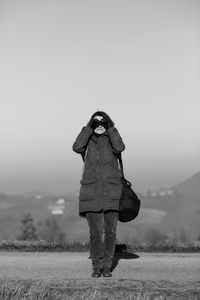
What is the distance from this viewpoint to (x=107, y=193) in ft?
27.9

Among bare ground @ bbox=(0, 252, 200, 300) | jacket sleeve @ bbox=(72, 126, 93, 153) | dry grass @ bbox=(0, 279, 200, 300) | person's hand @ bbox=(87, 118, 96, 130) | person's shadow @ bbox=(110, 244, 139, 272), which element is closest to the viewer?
dry grass @ bbox=(0, 279, 200, 300)

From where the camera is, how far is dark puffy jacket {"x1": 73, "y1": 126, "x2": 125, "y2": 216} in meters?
8.51

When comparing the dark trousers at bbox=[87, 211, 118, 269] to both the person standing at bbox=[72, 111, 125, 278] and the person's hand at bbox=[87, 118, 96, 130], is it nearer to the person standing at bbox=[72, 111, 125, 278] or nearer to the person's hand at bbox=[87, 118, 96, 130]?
the person standing at bbox=[72, 111, 125, 278]

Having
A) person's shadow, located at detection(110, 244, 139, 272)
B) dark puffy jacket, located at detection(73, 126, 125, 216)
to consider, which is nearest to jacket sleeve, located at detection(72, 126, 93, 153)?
dark puffy jacket, located at detection(73, 126, 125, 216)

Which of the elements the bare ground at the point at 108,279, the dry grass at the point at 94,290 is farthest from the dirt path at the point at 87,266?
the dry grass at the point at 94,290

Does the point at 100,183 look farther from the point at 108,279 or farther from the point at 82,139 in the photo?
the point at 108,279

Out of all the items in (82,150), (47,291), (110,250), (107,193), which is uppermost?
(82,150)

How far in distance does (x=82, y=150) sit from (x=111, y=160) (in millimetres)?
416

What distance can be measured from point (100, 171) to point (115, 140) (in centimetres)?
44

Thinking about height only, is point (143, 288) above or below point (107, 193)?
below

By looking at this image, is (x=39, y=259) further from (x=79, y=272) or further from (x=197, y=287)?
(x=197, y=287)

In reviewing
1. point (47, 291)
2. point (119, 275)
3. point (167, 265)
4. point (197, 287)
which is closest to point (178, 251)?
point (167, 265)

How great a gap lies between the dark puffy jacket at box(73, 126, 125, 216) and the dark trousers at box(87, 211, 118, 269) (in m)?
0.14

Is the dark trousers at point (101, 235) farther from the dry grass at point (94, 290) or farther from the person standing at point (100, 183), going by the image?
the dry grass at point (94, 290)
